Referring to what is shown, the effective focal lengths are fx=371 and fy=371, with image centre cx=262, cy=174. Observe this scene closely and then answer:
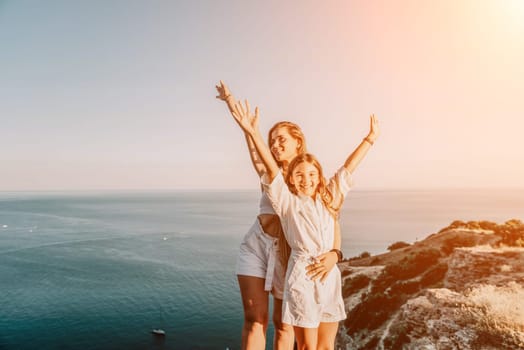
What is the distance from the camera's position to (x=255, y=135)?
10.6 feet

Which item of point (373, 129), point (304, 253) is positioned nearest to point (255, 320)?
point (304, 253)

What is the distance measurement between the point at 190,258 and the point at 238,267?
87.5 meters

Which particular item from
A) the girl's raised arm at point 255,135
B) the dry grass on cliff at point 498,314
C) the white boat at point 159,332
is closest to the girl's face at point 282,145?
the girl's raised arm at point 255,135

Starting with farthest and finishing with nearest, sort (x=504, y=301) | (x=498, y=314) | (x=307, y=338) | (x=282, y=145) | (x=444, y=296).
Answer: (x=444, y=296)
(x=504, y=301)
(x=498, y=314)
(x=282, y=145)
(x=307, y=338)

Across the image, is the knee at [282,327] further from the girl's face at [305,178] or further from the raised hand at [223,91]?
the raised hand at [223,91]

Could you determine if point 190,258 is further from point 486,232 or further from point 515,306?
point 515,306

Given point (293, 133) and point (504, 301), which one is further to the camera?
point (504, 301)

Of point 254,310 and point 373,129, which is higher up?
point 373,129

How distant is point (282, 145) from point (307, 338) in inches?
72.3

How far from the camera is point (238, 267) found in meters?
3.66

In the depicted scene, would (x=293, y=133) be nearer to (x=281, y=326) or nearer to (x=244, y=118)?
(x=244, y=118)

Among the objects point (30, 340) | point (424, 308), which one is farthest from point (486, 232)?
point (30, 340)

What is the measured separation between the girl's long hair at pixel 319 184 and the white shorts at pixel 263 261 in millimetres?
526

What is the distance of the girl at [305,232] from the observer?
130 inches
